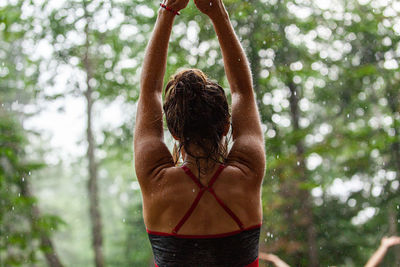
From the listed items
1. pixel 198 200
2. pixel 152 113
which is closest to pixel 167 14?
pixel 152 113

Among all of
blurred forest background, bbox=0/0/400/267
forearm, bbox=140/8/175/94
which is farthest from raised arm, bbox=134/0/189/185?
blurred forest background, bbox=0/0/400/267

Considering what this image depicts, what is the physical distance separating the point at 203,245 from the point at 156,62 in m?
0.28

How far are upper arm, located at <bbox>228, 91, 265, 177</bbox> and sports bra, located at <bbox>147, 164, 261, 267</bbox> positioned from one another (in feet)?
0.15

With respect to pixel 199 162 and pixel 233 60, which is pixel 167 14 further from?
pixel 199 162

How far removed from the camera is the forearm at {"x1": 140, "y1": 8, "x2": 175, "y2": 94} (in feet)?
1.74

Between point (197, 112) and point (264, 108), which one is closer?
point (197, 112)

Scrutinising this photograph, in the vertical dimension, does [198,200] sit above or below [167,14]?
below

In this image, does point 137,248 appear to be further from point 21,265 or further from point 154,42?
point 154,42

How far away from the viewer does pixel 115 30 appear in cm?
160

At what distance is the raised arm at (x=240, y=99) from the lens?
51 centimetres

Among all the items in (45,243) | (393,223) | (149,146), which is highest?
(149,146)

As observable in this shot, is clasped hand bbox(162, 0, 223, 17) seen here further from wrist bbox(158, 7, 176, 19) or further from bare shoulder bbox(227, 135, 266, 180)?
bare shoulder bbox(227, 135, 266, 180)

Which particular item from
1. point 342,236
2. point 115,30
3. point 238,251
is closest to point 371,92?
point 342,236

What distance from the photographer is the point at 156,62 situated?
538 millimetres
